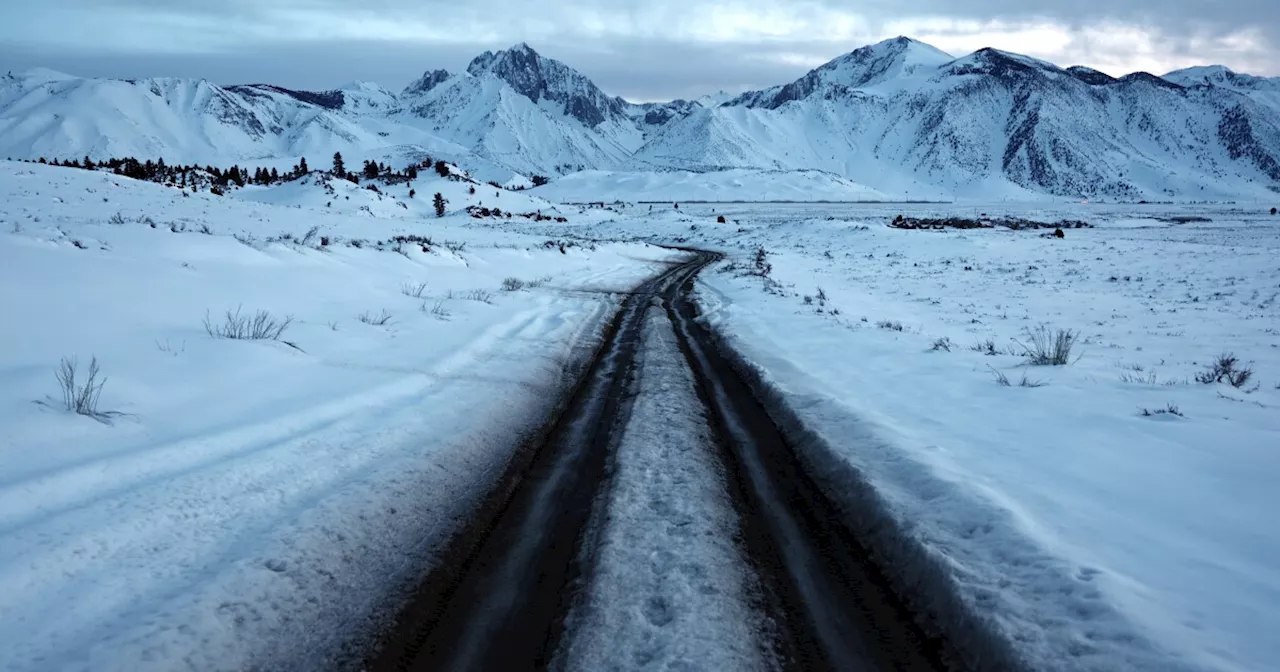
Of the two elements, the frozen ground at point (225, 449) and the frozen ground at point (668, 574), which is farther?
the frozen ground at point (225, 449)

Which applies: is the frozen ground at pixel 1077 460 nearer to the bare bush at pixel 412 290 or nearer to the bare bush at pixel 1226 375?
the bare bush at pixel 1226 375

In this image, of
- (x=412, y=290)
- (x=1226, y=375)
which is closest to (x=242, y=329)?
(x=412, y=290)

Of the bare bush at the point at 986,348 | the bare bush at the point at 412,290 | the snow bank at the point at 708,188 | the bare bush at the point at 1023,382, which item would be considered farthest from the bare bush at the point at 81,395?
the snow bank at the point at 708,188

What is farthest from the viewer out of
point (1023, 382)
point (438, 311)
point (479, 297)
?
point (479, 297)

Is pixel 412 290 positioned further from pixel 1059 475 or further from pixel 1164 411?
pixel 1164 411

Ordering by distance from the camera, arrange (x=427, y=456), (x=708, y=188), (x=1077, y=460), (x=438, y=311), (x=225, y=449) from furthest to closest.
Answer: (x=708, y=188), (x=438, y=311), (x=427, y=456), (x=1077, y=460), (x=225, y=449)

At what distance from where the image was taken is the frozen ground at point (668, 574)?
3.05 m

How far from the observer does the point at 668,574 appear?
369 centimetres

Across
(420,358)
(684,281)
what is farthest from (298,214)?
(420,358)

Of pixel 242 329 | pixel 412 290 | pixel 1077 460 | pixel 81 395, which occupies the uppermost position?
pixel 1077 460

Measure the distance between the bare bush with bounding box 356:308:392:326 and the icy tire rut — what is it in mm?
5757

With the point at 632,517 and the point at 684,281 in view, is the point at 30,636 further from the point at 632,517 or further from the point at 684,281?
the point at 684,281

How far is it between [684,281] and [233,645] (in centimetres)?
2048

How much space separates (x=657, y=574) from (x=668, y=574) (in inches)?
2.6
